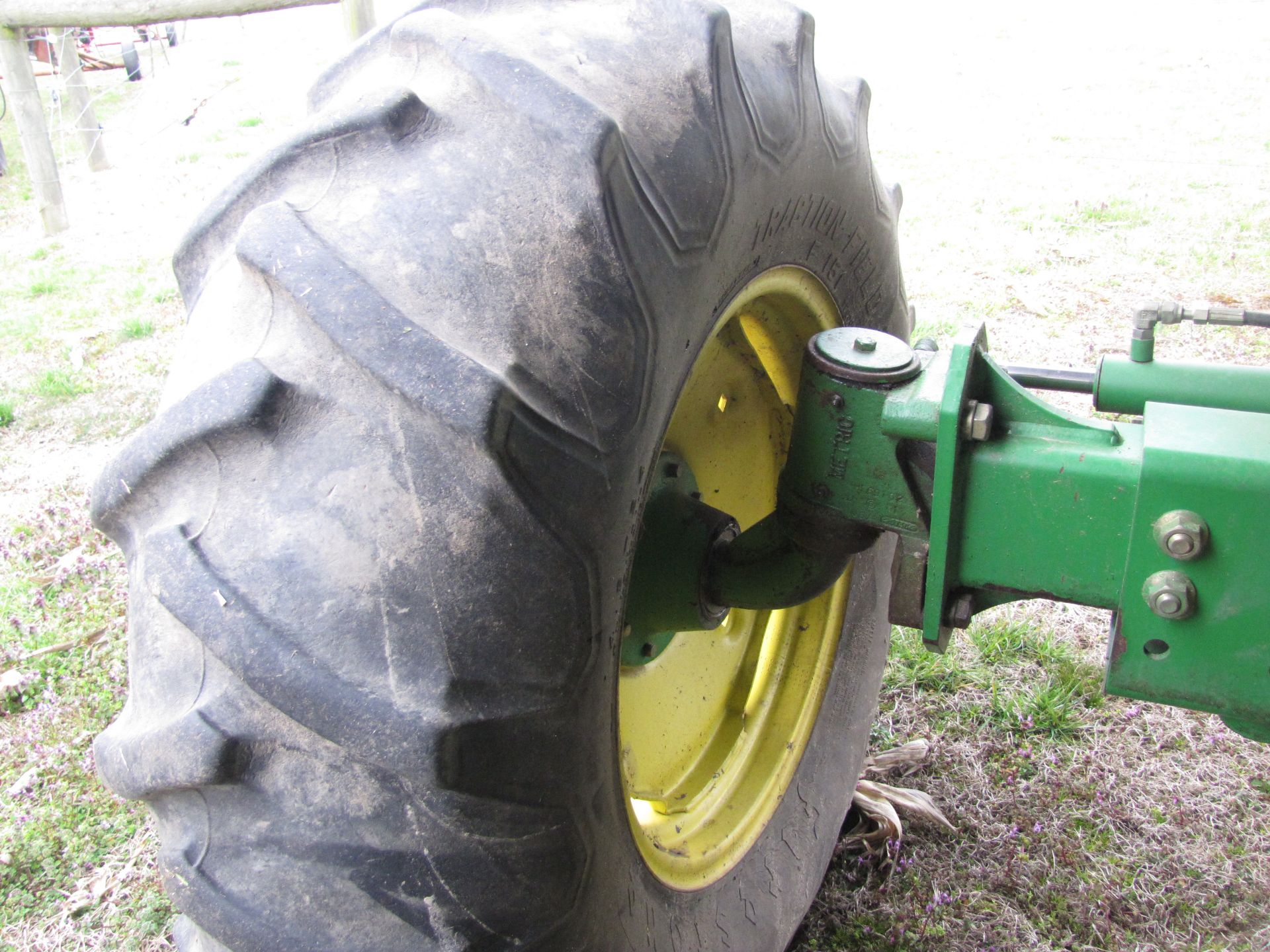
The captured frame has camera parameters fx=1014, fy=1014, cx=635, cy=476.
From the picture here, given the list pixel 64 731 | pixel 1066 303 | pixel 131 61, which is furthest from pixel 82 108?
pixel 1066 303

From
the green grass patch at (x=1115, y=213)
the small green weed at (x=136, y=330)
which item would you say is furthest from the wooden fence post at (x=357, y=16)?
the green grass patch at (x=1115, y=213)

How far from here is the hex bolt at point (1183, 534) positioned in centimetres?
107

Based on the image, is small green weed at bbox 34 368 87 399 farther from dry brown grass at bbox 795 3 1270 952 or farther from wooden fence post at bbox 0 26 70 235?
dry brown grass at bbox 795 3 1270 952

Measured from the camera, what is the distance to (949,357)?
1.25 m

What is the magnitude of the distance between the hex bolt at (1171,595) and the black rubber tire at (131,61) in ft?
38.0

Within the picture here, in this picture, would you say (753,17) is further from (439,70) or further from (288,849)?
(288,849)

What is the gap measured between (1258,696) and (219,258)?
1.23m

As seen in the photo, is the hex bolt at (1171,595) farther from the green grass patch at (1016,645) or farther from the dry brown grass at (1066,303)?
the green grass patch at (1016,645)

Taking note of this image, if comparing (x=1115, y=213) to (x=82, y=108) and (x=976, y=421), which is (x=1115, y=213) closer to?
(x=976, y=421)

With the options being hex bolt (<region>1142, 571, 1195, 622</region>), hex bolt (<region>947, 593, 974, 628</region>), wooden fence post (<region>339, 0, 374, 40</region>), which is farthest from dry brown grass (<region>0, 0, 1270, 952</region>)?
hex bolt (<region>1142, 571, 1195, 622</region>)

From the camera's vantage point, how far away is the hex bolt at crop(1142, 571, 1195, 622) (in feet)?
3.58

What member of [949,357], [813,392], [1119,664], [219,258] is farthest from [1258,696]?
[219,258]

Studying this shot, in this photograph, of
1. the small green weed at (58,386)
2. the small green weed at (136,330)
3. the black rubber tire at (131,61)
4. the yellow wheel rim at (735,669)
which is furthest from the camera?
the black rubber tire at (131,61)

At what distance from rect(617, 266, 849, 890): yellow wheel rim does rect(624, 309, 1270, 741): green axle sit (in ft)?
0.75
